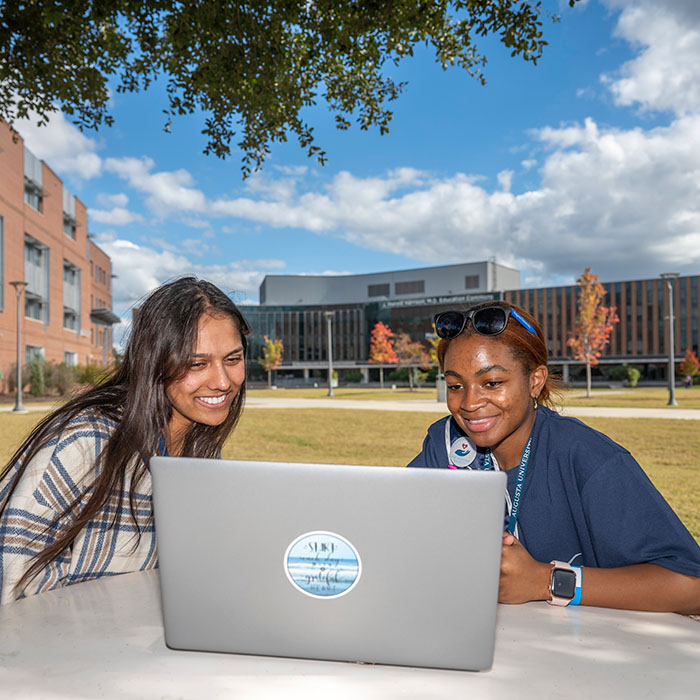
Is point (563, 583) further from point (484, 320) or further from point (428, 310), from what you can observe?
point (428, 310)

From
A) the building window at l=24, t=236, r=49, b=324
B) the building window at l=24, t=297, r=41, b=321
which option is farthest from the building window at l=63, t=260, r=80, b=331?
the building window at l=24, t=297, r=41, b=321

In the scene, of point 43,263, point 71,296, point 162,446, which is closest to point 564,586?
point 162,446

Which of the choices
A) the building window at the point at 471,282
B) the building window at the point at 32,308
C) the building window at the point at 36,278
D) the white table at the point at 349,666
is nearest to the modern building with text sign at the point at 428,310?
the building window at the point at 471,282

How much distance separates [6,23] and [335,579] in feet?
19.1

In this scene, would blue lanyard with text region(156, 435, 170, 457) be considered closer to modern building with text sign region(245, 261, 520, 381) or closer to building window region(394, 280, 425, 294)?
modern building with text sign region(245, 261, 520, 381)

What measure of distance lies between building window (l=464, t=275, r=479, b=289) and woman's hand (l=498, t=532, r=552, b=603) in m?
72.8

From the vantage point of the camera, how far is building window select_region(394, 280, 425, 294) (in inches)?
2975

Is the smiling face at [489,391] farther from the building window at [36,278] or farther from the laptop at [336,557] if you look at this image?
the building window at [36,278]

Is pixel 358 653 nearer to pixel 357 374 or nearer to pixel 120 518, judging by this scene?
pixel 120 518

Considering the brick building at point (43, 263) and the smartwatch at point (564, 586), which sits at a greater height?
the brick building at point (43, 263)

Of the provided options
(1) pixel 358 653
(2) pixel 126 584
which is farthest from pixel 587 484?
(2) pixel 126 584

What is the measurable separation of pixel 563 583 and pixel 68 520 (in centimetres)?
141

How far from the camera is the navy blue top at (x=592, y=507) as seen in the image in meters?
1.65

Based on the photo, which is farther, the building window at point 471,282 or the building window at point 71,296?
the building window at point 471,282
